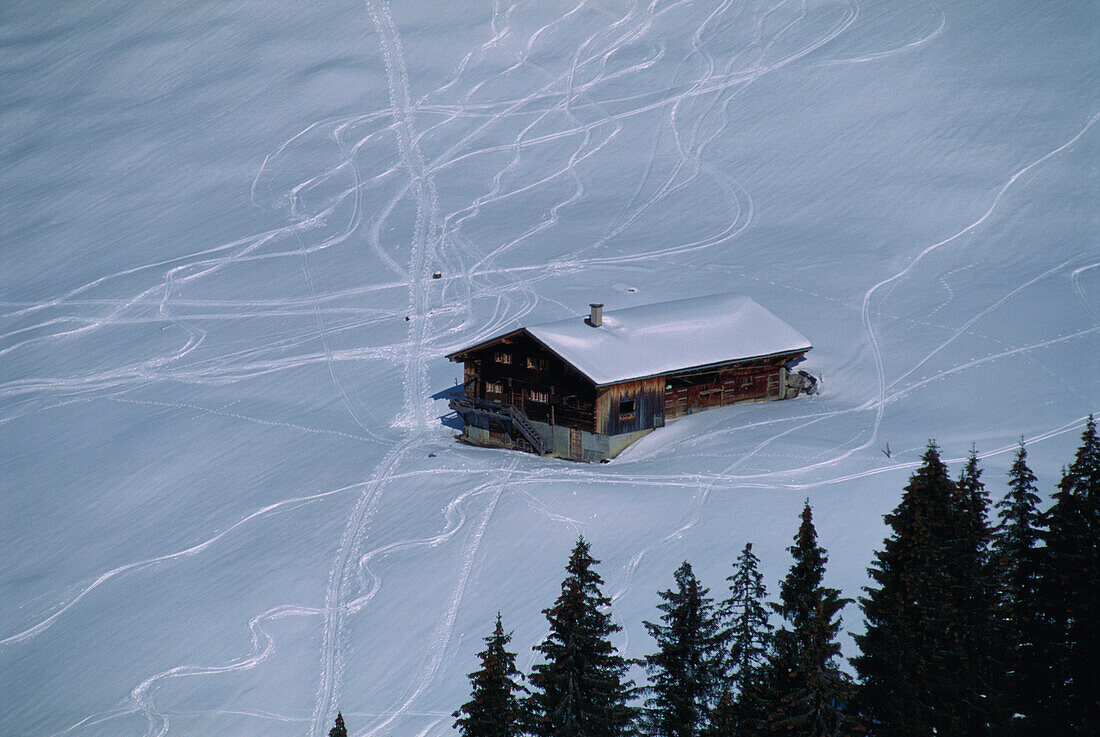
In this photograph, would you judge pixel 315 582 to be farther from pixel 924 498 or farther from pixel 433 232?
pixel 433 232

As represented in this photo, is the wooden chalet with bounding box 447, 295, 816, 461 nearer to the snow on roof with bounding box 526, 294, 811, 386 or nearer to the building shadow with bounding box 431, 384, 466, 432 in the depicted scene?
the snow on roof with bounding box 526, 294, 811, 386

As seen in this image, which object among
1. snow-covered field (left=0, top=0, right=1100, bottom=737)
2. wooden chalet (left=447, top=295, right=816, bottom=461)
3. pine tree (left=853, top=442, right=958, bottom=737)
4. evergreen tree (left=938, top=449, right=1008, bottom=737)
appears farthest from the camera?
wooden chalet (left=447, top=295, right=816, bottom=461)

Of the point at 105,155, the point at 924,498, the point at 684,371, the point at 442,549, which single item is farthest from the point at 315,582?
the point at 105,155

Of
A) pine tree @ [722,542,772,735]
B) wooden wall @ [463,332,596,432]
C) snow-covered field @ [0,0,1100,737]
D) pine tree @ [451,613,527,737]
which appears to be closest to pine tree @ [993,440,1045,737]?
pine tree @ [722,542,772,735]

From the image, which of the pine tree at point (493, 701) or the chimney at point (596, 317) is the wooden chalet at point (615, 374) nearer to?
the chimney at point (596, 317)

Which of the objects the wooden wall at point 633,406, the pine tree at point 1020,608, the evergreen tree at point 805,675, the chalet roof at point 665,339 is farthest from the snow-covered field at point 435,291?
the evergreen tree at point 805,675

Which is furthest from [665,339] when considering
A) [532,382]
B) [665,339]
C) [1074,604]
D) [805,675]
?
[805,675]
